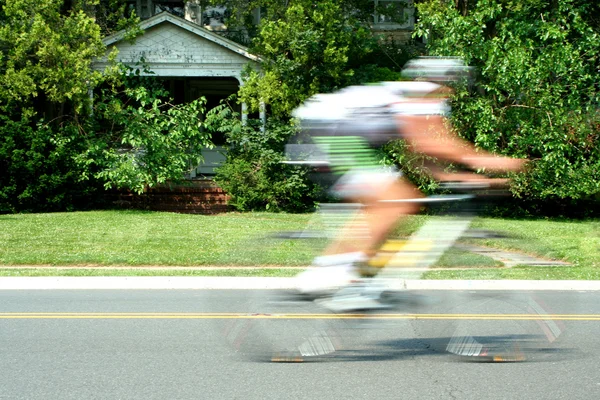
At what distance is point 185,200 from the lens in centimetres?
1923

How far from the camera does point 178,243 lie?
12844 mm

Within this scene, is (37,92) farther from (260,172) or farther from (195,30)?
(260,172)

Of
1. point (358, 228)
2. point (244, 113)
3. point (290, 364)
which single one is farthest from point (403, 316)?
point (244, 113)

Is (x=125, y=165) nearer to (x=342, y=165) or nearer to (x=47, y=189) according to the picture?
(x=47, y=189)

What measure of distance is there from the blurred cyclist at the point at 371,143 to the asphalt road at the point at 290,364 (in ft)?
1.72

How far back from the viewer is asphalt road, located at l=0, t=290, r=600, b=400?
5.52 meters

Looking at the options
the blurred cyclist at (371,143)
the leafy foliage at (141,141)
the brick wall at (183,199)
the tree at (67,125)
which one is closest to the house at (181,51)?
Answer: the brick wall at (183,199)

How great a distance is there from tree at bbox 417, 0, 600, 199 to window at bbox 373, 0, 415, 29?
396 cm

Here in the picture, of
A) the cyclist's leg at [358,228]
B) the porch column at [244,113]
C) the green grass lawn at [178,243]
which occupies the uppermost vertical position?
the cyclist's leg at [358,228]

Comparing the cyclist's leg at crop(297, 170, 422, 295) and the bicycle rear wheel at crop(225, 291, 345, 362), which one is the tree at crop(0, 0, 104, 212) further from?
the cyclist's leg at crop(297, 170, 422, 295)

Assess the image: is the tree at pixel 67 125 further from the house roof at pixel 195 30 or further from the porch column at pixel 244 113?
the house roof at pixel 195 30

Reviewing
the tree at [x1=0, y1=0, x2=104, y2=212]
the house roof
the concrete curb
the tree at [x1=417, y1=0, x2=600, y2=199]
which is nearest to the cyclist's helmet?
the concrete curb

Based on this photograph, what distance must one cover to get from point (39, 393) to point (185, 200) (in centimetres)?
1388

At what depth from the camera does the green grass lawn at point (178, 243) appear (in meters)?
10.7
